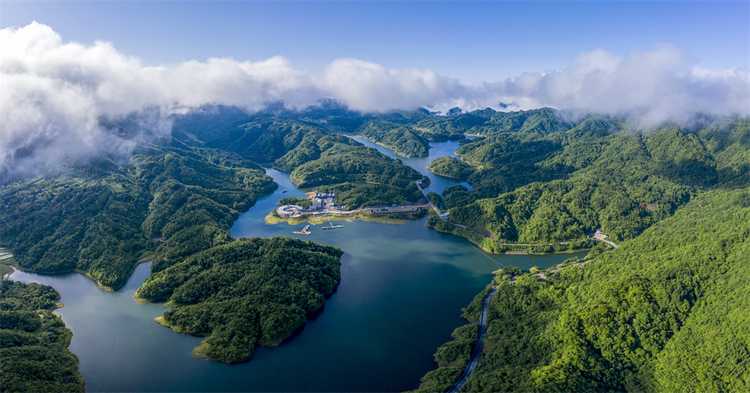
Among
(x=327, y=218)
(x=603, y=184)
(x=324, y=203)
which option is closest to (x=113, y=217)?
(x=327, y=218)

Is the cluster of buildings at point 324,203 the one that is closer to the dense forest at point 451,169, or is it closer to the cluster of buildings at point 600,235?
the dense forest at point 451,169

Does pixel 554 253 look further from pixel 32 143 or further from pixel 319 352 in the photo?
pixel 32 143

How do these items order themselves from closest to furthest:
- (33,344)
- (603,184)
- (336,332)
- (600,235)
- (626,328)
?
1. (626,328)
2. (33,344)
3. (336,332)
4. (600,235)
5. (603,184)

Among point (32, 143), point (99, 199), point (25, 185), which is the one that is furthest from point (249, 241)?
point (32, 143)

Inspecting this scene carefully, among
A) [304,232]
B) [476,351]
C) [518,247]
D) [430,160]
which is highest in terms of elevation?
[430,160]

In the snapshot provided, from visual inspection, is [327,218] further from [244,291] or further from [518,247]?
[518,247]

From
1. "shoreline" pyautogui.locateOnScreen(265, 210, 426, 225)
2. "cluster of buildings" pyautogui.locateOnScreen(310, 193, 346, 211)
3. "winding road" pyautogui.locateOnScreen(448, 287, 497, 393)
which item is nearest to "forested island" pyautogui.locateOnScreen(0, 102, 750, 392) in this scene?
"winding road" pyautogui.locateOnScreen(448, 287, 497, 393)

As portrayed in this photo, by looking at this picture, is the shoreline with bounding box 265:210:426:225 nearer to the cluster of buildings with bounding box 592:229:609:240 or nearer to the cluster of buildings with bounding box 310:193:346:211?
the cluster of buildings with bounding box 310:193:346:211
